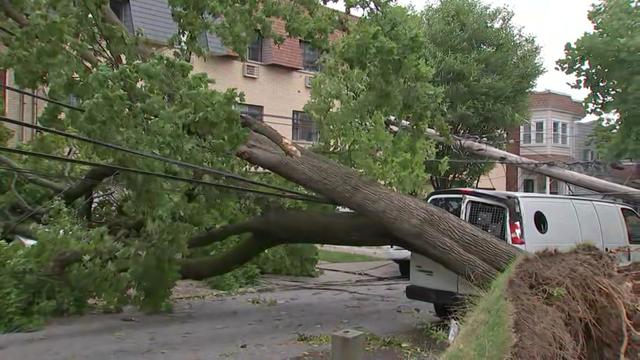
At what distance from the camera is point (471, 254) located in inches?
281

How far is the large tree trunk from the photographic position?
7098 mm

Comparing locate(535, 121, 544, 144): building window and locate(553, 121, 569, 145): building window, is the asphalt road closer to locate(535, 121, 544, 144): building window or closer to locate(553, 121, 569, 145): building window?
locate(535, 121, 544, 144): building window

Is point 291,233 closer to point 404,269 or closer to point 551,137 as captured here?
point 404,269

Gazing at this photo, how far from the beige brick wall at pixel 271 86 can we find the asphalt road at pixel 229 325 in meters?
10.4

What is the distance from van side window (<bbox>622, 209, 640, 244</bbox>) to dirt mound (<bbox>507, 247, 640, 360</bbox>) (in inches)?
260

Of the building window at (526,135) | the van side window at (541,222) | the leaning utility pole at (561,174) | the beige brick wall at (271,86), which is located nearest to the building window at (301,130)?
the beige brick wall at (271,86)

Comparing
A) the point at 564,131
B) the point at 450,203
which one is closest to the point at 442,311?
the point at 450,203

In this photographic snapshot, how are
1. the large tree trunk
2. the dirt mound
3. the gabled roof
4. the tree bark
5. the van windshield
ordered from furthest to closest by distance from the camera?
the gabled roof, the van windshield, the tree bark, the large tree trunk, the dirt mound

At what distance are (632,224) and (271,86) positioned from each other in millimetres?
14755

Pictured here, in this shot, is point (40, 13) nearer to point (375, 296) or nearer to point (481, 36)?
point (375, 296)

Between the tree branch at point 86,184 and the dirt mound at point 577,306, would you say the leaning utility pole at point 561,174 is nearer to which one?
the tree branch at point 86,184

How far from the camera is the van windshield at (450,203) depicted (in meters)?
8.91

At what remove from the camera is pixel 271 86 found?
76.0ft

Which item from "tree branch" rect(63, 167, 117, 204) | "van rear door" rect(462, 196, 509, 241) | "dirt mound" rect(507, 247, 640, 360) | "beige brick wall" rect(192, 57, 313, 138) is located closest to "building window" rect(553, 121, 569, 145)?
"beige brick wall" rect(192, 57, 313, 138)
